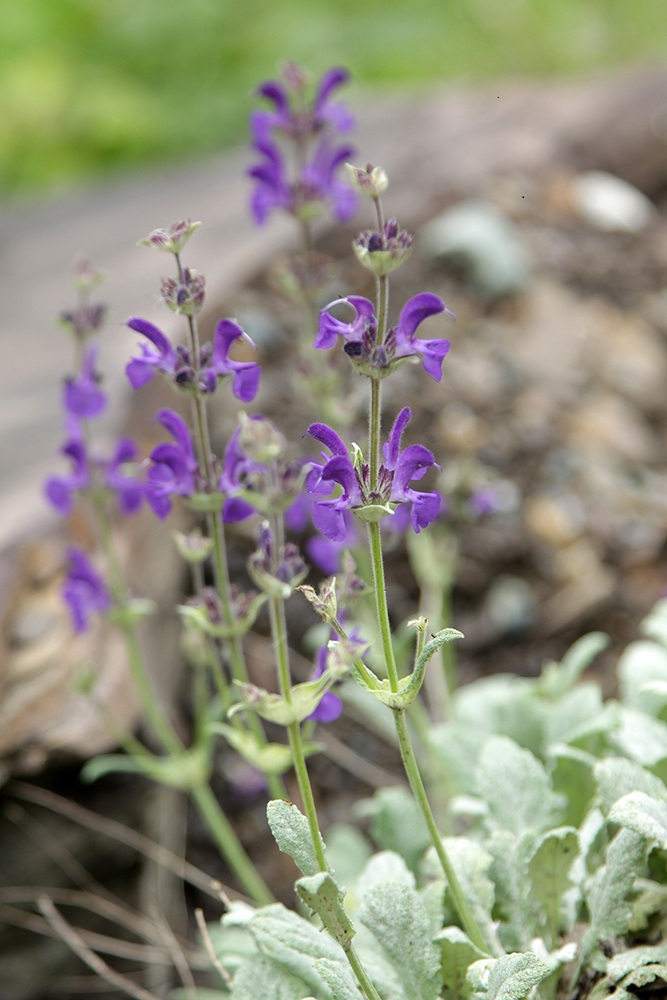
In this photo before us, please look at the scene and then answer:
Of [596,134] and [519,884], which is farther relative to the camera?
[596,134]

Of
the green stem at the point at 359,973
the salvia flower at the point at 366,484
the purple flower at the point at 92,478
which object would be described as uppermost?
the purple flower at the point at 92,478

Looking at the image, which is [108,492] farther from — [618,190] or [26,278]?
[618,190]

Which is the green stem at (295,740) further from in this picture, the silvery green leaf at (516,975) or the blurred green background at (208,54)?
the blurred green background at (208,54)

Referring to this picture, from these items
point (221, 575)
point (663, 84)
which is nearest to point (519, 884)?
point (221, 575)

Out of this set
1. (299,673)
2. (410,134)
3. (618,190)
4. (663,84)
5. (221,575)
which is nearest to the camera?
(221,575)

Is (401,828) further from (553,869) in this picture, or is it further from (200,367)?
(200,367)

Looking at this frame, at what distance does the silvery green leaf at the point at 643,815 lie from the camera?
1161 millimetres

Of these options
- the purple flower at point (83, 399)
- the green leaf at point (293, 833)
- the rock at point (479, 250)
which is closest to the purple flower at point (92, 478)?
the purple flower at point (83, 399)

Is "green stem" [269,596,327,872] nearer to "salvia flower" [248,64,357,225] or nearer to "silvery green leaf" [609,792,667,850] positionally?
"silvery green leaf" [609,792,667,850]

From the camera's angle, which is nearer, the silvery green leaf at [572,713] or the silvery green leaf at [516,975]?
the silvery green leaf at [516,975]

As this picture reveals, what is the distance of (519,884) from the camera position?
1.40 meters

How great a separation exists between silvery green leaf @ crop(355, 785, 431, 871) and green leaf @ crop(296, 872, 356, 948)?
61cm

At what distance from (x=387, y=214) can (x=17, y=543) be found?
1.94 meters

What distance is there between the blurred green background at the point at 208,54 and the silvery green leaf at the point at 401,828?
4.64 meters
